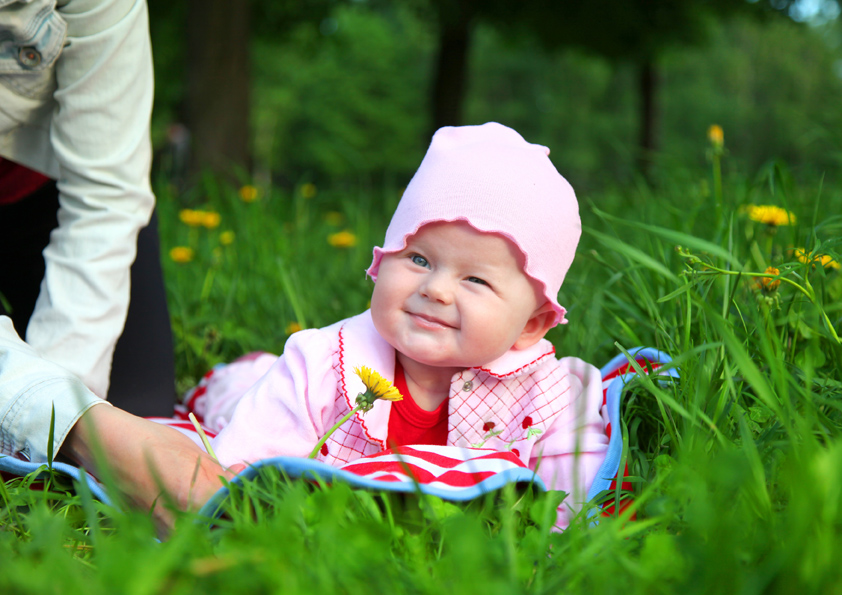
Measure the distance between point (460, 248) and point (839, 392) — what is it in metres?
0.71

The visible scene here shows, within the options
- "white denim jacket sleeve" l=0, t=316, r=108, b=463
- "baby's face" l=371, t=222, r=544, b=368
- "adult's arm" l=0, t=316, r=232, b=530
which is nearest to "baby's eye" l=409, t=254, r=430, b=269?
"baby's face" l=371, t=222, r=544, b=368

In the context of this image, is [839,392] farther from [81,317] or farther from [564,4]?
[564,4]

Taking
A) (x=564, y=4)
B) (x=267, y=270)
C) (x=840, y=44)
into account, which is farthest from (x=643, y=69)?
(x=840, y=44)

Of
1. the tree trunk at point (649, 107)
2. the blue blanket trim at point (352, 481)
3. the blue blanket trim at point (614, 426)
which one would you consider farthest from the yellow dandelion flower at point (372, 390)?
the tree trunk at point (649, 107)

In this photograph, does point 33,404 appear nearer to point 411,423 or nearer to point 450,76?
point 411,423

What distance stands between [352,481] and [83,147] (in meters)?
1.10

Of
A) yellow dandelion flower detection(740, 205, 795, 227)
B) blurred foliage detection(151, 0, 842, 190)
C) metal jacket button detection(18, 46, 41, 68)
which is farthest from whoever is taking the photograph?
blurred foliage detection(151, 0, 842, 190)

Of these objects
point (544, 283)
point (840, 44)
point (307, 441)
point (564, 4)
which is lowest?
point (307, 441)

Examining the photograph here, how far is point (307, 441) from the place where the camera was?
4.60ft

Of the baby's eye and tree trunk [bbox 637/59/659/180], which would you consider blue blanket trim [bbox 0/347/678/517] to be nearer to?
the baby's eye

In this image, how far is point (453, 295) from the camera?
4.35ft

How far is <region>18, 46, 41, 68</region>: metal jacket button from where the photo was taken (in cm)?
158

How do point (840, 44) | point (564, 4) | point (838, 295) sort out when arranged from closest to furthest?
point (838, 295) → point (564, 4) → point (840, 44)

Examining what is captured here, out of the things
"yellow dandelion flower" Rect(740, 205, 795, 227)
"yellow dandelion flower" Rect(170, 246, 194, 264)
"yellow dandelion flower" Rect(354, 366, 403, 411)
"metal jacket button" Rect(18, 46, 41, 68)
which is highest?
"metal jacket button" Rect(18, 46, 41, 68)
